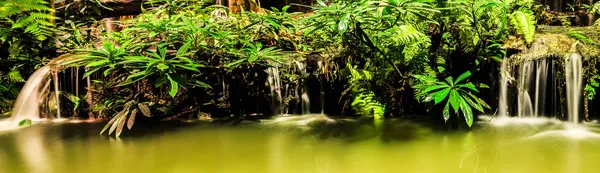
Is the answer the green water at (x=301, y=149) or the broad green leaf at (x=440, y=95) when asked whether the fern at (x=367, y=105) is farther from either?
the broad green leaf at (x=440, y=95)

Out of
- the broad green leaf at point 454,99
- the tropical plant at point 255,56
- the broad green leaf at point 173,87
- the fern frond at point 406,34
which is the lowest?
the broad green leaf at point 454,99

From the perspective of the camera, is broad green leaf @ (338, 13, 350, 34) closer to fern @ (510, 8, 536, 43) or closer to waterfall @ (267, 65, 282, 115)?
waterfall @ (267, 65, 282, 115)

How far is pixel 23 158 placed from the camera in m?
2.78

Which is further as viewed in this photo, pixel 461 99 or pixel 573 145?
pixel 461 99

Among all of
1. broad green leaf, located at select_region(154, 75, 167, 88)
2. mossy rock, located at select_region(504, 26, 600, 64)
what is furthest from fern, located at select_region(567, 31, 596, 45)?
broad green leaf, located at select_region(154, 75, 167, 88)

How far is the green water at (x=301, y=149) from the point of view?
2.45 meters

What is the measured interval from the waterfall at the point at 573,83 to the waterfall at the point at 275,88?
121 inches

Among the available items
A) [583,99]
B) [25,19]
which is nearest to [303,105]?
[583,99]

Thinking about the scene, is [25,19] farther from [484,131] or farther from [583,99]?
[583,99]

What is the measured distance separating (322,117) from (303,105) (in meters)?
0.36

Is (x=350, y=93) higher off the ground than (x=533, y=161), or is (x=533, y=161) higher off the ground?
(x=350, y=93)

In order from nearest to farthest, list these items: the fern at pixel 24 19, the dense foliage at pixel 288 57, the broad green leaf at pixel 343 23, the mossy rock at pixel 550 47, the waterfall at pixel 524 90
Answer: the broad green leaf at pixel 343 23 < the dense foliage at pixel 288 57 < the mossy rock at pixel 550 47 < the waterfall at pixel 524 90 < the fern at pixel 24 19

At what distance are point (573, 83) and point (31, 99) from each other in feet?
19.3

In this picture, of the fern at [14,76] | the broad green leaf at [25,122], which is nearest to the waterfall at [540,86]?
the broad green leaf at [25,122]
